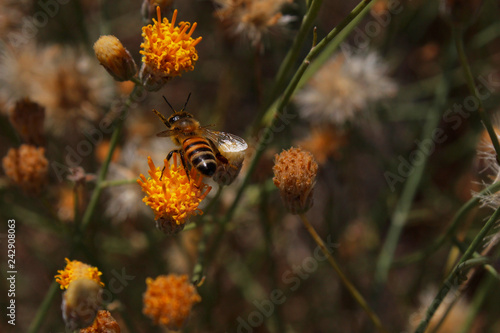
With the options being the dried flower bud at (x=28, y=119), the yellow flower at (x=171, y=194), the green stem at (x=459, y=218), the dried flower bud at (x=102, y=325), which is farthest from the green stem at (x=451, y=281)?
the dried flower bud at (x=28, y=119)

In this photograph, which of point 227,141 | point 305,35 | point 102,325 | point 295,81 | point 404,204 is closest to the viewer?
point 102,325

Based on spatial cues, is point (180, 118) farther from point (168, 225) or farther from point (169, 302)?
point (169, 302)

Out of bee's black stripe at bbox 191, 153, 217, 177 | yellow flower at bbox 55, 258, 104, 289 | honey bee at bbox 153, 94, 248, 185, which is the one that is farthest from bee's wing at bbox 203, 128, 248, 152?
yellow flower at bbox 55, 258, 104, 289

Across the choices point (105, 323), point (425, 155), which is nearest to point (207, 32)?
point (425, 155)

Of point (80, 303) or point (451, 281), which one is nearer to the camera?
point (80, 303)

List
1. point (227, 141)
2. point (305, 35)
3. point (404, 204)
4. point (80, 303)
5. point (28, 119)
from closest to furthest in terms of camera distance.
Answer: point (80, 303) < point (305, 35) < point (227, 141) < point (28, 119) < point (404, 204)

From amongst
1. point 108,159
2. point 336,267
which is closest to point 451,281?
point 336,267

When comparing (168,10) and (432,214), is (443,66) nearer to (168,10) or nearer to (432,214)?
(432,214)
